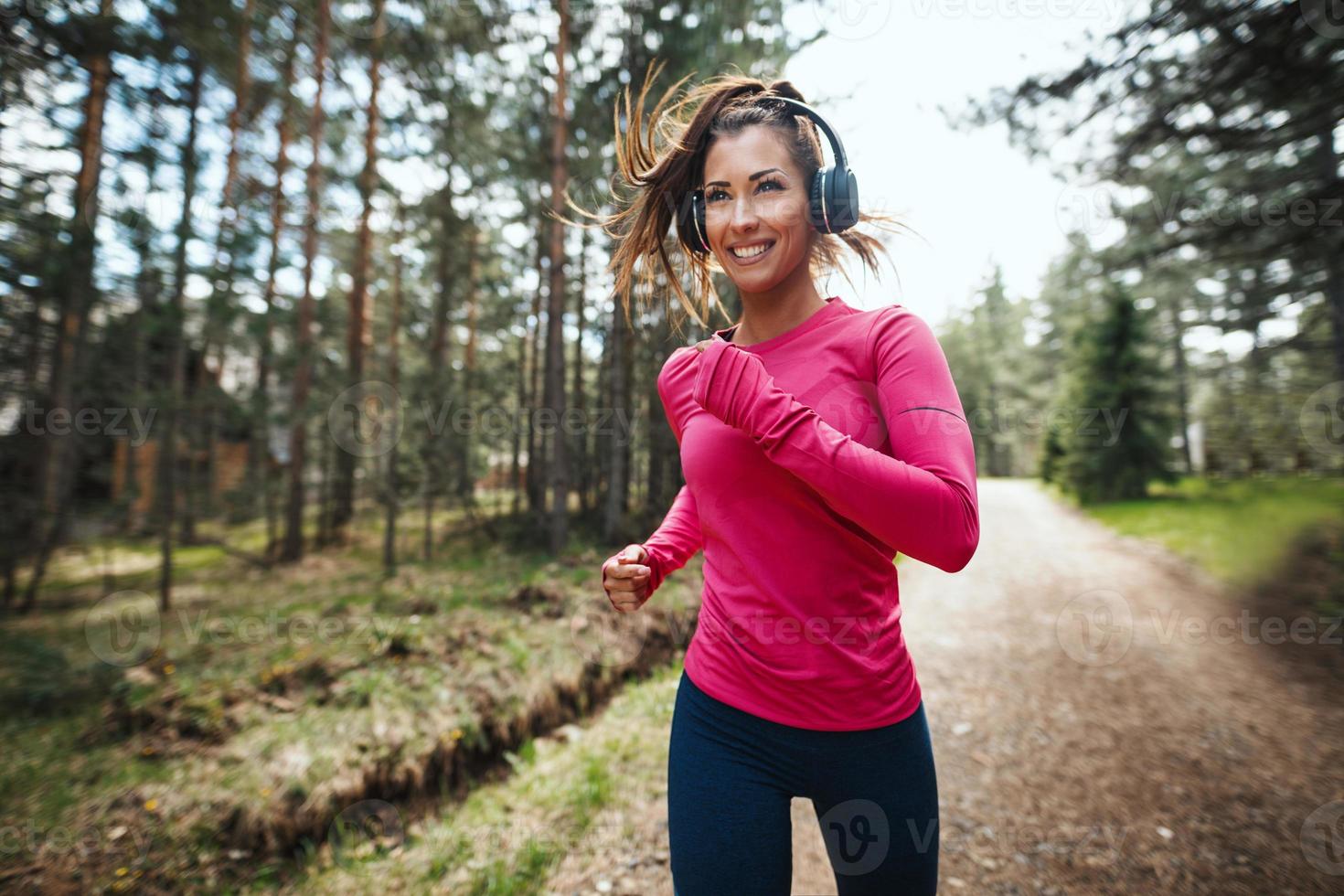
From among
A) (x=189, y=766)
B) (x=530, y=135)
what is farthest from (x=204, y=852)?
(x=530, y=135)

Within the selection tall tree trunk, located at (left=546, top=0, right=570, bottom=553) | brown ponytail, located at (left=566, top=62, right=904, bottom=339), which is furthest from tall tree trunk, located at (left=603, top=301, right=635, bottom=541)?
brown ponytail, located at (left=566, top=62, right=904, bottom=339)

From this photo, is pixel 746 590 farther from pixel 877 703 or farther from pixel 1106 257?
pixel 1106 257

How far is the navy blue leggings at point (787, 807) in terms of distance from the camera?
125 centimetres

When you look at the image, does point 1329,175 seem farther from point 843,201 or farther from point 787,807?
point 787,807

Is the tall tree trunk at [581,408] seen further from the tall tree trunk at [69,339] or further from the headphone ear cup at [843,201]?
the headphone ear cup at [843,201]

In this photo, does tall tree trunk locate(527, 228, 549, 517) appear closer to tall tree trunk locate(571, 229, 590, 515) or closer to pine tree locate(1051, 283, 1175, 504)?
tall tree trunk locate(571, 229, 590, 515)

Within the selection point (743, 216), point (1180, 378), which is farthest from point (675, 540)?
point (1180, 378)

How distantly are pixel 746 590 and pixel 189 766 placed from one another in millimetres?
4907

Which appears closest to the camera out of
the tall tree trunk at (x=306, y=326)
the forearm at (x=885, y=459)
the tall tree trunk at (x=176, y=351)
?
the forearm at (x=885, y=459)

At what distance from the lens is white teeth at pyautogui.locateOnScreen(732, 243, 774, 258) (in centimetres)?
146

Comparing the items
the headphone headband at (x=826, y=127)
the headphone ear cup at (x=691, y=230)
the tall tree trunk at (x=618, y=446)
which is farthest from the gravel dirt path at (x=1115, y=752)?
the tall tree trunk at (x=618, y=446)

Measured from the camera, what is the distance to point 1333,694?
5.54 metres

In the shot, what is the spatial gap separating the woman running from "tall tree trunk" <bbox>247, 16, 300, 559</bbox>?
354 inches

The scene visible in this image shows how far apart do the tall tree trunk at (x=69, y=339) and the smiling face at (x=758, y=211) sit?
6865 mm
